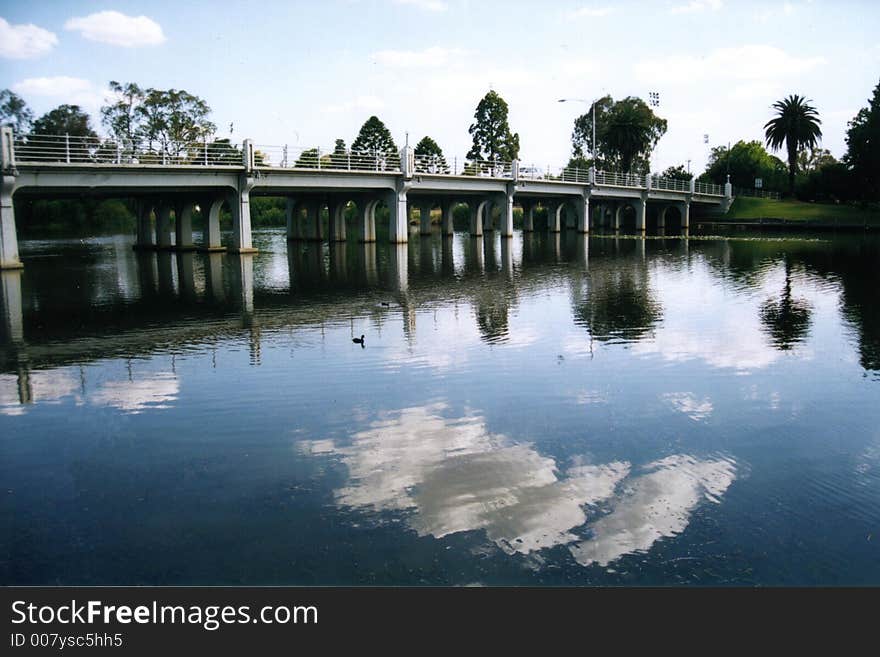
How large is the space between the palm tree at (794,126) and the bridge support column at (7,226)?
9906 centimetres

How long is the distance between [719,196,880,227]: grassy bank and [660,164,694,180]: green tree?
9.37 m

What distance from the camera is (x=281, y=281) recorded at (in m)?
32.2

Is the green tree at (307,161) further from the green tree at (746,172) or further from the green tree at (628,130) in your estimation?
the green tree at (746,172)

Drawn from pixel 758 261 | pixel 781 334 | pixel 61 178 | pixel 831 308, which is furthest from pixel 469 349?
pixel 758 261

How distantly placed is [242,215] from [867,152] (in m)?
74.9

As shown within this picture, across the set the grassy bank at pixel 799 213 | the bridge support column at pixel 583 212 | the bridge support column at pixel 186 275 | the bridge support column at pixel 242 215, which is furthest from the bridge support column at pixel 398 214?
the grassy bank at pixel 799 213

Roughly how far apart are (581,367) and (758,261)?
109 ft

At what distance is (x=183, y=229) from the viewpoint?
2064 inches

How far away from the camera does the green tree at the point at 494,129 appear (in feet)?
335

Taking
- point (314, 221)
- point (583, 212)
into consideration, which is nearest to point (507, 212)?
point (583, 212)

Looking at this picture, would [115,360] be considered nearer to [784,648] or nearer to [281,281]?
[784,648]

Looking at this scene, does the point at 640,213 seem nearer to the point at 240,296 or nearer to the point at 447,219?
the point at 447,219

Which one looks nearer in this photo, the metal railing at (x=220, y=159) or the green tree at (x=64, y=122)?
the metal railing at (x=220, y=159)

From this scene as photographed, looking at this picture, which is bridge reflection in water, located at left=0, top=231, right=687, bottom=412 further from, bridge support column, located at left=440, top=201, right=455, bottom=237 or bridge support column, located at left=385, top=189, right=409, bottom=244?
bridge support column, located at left=440, top=201, right=455, bottom=237
